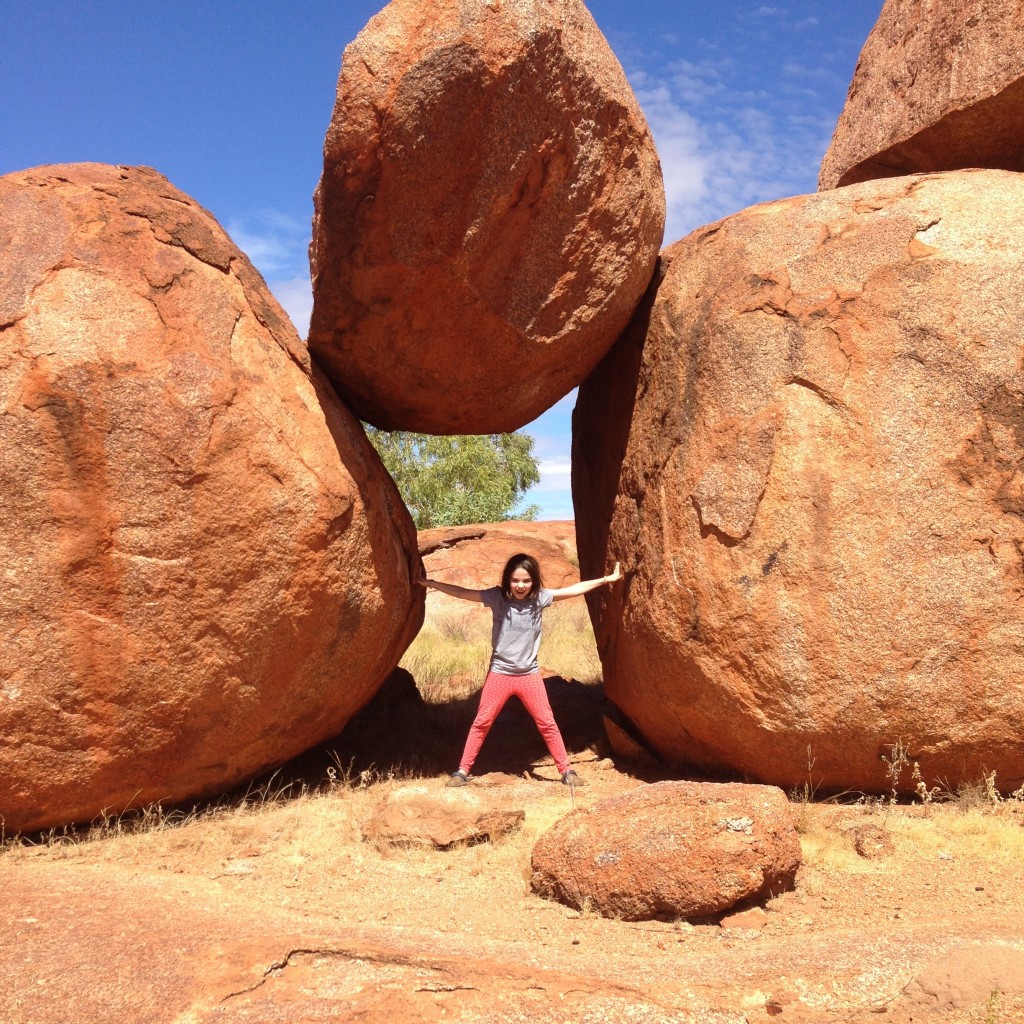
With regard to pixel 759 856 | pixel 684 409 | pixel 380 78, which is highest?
pixel 380 78

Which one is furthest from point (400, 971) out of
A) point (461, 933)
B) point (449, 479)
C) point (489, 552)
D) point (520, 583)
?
point (449, 479)

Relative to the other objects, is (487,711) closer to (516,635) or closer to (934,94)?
(516,635)

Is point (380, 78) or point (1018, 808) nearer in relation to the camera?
point (380, 78)

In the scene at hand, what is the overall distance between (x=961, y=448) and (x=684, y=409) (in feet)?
3.92

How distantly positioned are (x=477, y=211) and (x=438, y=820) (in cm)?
252

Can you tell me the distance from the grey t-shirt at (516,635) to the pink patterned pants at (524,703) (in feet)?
0.16

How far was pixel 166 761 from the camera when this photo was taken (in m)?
4.04

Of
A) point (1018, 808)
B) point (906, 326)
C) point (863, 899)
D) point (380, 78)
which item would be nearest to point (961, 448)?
point (906, 326)

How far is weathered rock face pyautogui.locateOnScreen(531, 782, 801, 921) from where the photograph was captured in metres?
3.20

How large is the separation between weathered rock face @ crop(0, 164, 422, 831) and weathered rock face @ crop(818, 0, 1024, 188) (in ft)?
11.7

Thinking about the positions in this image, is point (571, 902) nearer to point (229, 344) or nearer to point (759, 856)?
point (759, 856)

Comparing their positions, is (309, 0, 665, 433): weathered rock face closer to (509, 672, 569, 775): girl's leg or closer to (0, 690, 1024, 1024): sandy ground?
(509, 672, 569, 775): girl's leg

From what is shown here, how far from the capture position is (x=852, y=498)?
13.4ft

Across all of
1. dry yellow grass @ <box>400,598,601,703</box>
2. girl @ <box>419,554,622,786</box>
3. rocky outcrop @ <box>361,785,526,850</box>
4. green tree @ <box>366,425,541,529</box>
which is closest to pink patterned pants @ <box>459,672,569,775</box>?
girl @ <box>419,554,622,786</box>
